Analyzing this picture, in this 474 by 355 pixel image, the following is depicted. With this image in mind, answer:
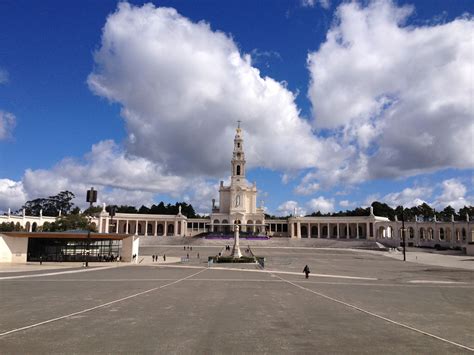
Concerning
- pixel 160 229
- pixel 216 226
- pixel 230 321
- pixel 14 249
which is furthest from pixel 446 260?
A: pixel 160 229

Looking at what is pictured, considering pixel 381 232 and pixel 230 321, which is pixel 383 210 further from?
pixel 230 321

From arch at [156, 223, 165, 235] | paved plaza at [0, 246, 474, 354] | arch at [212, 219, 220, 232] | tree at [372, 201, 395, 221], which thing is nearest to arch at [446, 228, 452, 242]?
tree at [372, 201, 395, 221]

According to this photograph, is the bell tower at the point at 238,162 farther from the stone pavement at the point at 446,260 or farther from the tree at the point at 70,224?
the stone pavement at the point at 446,260

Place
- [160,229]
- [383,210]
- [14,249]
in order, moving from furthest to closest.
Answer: [383,210]
[160,229]
[14,249]

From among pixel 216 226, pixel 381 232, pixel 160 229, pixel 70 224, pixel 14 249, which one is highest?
pixel 216 226

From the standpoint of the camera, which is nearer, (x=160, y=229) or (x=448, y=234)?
→ (x=448, y=234)

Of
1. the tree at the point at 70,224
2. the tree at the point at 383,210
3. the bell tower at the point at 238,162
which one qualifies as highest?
the bell tower at the point at 238,162

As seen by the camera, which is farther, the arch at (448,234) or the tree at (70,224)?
the arch at (448,234)

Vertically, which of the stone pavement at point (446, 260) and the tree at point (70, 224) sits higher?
the tree at point (70, 224)

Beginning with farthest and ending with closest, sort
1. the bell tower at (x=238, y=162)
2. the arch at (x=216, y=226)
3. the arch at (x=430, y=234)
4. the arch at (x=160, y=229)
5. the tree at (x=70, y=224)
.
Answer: the arch at (x=160, y=229) → the bell tower at (x=238, y=162) → the arch at (x=216, y=226) → the arch at (x=430, y=234) → the tree at (x=70, y=224)

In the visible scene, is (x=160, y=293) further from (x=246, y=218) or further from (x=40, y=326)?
(x=246, y=218)

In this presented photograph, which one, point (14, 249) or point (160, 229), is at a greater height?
point (160, 229)

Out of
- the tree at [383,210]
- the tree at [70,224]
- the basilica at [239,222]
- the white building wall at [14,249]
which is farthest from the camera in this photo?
the tree at [383,210]

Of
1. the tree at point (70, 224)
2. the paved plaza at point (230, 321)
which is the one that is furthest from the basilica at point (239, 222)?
the paved plaza at point (230, 321)
